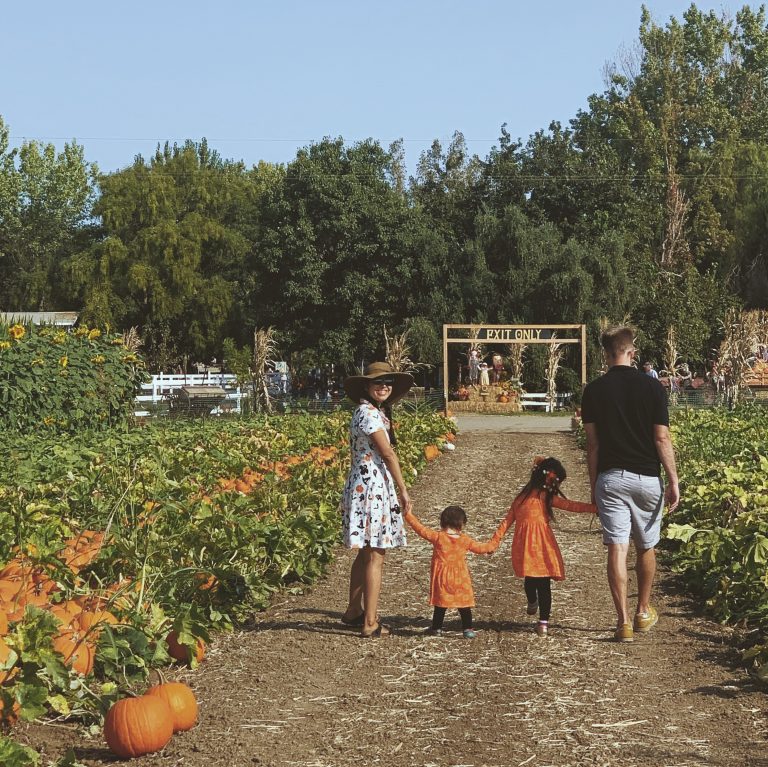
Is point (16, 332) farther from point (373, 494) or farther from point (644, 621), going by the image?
point (644, 621)

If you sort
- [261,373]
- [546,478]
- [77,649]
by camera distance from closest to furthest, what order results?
[77,649] → [546,478] → [261,373]

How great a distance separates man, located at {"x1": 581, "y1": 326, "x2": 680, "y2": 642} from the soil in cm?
59

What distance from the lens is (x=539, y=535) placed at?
274 inches

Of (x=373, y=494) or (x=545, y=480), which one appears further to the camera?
(x=545, y=480)

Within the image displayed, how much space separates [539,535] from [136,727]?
3050 mm

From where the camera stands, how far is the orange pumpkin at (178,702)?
4.88 meters

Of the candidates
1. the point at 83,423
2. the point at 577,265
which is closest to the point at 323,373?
the point at 577,265

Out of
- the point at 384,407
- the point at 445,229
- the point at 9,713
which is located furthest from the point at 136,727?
the point at 445,229

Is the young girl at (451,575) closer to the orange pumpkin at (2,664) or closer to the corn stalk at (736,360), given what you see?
the orange pumpkin at (2,664)

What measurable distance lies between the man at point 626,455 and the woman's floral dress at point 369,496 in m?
1.20

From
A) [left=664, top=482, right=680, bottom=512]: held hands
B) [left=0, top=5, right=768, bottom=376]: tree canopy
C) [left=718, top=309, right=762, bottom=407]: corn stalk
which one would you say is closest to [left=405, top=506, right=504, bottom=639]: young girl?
[left=664, top=482, right=680, bottom=512]: held hands

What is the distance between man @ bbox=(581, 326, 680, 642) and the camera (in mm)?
6645

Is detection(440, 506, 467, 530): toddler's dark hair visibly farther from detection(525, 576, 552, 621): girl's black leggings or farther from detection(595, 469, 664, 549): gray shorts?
detection(595, 469, 664, 549): gray shorts

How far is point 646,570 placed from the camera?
268 inches
